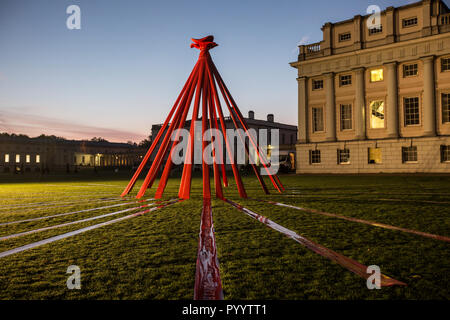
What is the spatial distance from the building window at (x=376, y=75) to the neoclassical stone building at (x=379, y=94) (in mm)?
95

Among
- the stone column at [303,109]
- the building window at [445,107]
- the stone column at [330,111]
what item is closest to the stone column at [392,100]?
the building window at [445,107]

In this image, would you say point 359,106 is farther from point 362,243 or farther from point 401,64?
point 362,243

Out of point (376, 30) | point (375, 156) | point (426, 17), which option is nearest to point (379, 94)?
point (375, 156)

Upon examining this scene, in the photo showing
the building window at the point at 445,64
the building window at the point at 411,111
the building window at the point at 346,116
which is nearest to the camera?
the building window at the point at 445,64

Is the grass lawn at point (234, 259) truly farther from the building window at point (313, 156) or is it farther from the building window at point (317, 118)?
the building window at point (317, 118)

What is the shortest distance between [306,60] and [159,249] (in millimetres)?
35387

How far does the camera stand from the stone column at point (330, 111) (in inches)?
1371

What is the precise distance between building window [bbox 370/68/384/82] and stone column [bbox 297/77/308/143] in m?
6.95

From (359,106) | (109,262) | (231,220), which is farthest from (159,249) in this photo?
(359,106)

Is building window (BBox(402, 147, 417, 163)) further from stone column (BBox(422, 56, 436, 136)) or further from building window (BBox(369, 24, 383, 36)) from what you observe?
building window (BBox(369, 24, 383, 36))

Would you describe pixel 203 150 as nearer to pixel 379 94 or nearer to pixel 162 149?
pixel 162 149

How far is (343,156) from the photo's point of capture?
3422 cm

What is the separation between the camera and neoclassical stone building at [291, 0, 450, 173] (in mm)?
29578

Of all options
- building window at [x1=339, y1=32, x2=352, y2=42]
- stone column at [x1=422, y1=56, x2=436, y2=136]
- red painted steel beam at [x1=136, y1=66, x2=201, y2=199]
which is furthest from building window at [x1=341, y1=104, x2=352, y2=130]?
red painted steel beam at [x1=136, y1=66, x2=201, y2=199]
